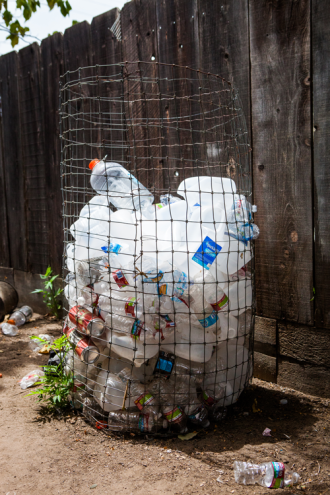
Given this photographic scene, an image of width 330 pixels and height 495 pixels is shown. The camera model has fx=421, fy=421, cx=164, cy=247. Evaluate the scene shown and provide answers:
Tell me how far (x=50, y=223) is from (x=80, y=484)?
2525mm

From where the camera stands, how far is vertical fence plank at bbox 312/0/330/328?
6.83ft

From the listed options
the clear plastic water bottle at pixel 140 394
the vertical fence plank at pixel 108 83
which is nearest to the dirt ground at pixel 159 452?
the clear plastic water bottle at pixel 140 394

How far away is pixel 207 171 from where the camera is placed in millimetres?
2613

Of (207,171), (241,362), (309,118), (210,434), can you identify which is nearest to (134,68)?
(207,171)

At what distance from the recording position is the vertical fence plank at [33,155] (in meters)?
3.76

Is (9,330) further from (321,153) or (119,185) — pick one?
(321,153)

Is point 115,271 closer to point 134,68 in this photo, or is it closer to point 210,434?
point 210,434

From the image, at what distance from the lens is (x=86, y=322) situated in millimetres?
2014

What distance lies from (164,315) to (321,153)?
1.15 metres

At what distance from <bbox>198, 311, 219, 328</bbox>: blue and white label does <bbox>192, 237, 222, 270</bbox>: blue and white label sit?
0.22 metres

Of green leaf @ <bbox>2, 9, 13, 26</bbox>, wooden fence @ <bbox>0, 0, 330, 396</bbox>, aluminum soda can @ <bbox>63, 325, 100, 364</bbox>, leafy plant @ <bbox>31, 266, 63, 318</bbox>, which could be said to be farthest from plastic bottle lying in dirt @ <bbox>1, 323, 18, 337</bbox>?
green leaf @ <bbox>2, 9, 13, 26</bbox>

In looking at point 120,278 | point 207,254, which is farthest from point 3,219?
point 207,254

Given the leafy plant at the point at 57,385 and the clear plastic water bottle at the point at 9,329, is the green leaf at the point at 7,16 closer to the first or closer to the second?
the clear plastic water bottle at the point at 9,329

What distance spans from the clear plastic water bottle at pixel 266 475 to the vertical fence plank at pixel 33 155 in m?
2.70
